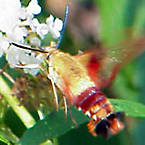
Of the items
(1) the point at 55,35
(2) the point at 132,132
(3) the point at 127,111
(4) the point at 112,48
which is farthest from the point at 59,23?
(2) the point at 132,132

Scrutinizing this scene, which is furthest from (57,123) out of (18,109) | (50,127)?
(18,109)

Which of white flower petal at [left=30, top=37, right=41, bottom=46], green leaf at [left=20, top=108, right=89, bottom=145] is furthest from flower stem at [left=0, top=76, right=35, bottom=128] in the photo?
white flower petal at [left=30, top=37, right=41, bottom=46]

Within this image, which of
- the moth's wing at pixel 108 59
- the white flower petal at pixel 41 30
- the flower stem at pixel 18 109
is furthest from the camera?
the flower stem at pixel 18 109

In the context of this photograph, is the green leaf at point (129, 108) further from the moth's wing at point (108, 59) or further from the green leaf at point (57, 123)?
the moth's wing at point (108, 59)

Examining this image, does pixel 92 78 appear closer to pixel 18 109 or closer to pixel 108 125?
pixel 108 125

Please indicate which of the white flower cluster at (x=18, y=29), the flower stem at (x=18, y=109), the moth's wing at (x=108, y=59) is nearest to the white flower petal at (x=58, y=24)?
the white flower cluster at (x=18, y=29)
